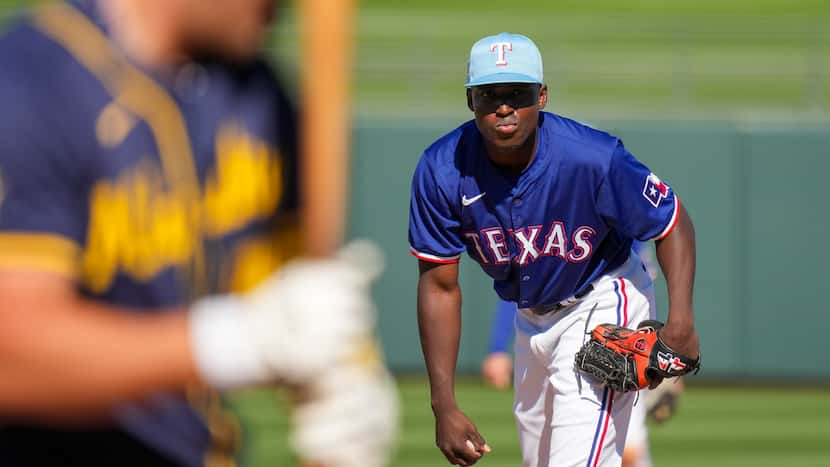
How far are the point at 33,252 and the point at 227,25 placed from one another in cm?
45

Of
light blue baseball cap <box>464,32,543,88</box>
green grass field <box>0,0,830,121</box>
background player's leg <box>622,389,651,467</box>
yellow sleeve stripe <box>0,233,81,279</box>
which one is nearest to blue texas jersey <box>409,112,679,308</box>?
light blue baseball cap <box>464,32,543,88</box>

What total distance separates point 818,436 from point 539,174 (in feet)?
18.2

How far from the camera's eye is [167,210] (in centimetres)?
219

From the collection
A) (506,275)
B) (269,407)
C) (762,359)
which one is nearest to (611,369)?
(506,275)

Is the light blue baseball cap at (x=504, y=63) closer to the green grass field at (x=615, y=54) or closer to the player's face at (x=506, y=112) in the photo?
the player's face at (x=506, y=112)

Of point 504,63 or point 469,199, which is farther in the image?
point 469,199

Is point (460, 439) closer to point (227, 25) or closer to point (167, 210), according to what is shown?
point (167, 210)

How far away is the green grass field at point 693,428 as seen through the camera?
9164 mm

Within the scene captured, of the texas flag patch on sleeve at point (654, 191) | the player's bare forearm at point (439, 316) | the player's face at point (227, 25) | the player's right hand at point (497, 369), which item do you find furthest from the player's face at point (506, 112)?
the player's face at point (227, 25)

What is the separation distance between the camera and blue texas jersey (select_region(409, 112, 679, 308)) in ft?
17.4

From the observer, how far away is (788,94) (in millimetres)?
20172

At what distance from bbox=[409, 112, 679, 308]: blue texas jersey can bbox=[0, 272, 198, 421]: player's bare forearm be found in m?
3.39

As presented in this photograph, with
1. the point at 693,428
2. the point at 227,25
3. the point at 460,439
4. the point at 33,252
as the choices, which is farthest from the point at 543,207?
the point at 693,428

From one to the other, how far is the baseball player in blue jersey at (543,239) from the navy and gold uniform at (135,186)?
300cm
